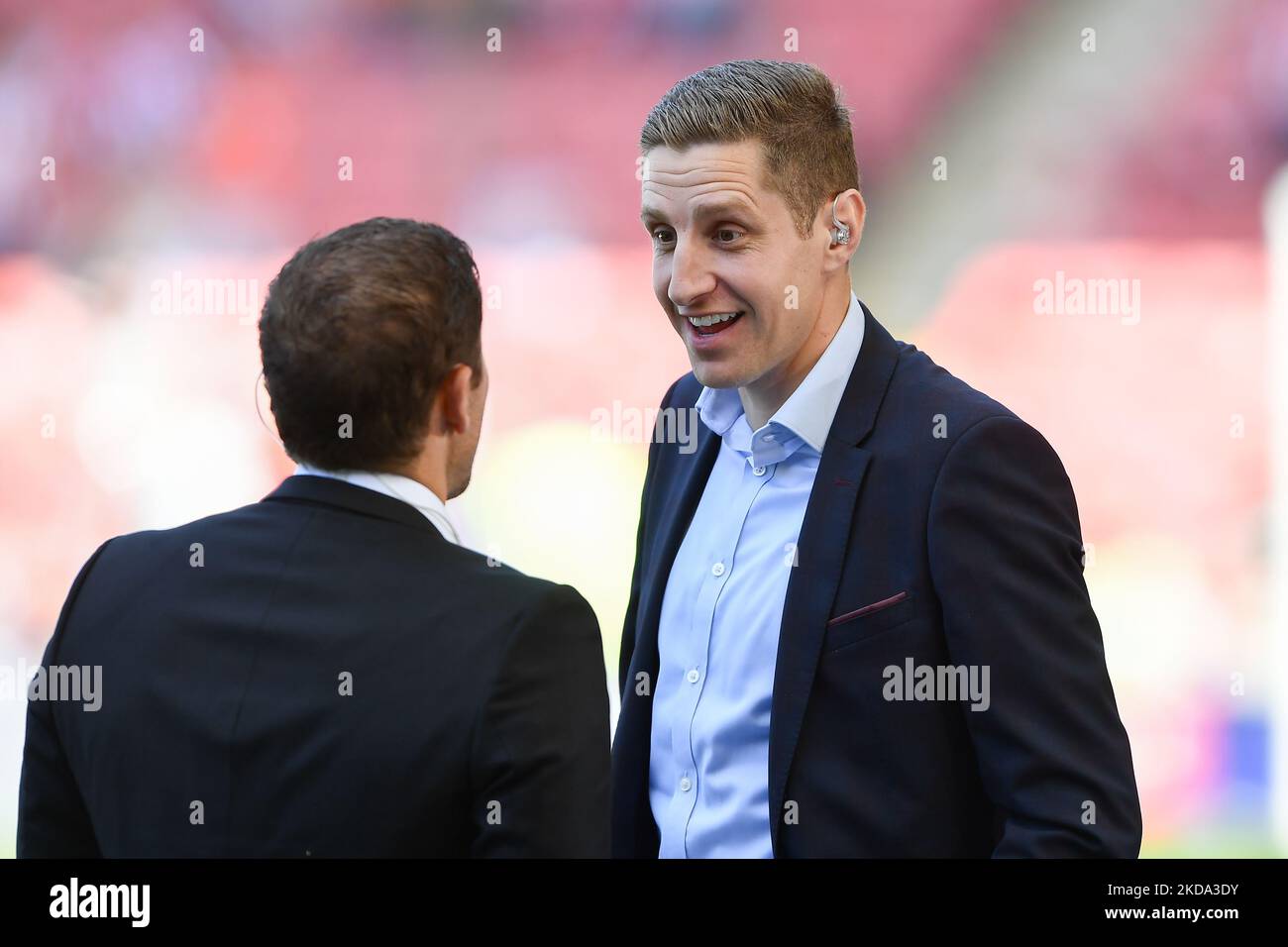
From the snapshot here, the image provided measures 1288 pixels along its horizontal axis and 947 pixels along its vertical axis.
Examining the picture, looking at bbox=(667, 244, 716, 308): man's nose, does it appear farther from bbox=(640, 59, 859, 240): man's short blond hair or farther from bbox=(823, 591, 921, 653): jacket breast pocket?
bbox=(823, 591, 921, 653): jacket breast pocket

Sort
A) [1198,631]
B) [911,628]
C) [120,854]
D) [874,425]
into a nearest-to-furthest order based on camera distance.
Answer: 1. [120,854]
2. [911,628]
3. [874,425]
4. [1198,631]

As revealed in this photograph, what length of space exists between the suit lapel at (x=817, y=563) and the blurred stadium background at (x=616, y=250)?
92.0 inches

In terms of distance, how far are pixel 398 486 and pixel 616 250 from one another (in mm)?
2915

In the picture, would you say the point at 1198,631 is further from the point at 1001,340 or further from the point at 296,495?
the point at 296,495

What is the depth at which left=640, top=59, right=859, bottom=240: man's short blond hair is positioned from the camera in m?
1.87

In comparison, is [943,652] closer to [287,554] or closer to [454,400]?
[454,400]

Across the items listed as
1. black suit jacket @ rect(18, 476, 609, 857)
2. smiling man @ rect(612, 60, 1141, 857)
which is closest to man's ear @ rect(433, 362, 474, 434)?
black suit jacket @ rect(18, 476, 609, 857)

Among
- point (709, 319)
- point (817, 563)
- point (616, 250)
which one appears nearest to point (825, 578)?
point (817, 563)

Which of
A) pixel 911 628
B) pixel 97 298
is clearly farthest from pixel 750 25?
pixel 911 628

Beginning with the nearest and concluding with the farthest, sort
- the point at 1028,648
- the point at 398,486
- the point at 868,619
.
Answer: the point at 398,486
the point at 1028,648
the point at 868,619

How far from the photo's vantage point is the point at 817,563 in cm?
175

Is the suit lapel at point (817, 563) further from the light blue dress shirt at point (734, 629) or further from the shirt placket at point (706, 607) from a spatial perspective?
the shirt placket at point (706, 607)

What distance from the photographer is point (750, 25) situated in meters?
4.13
